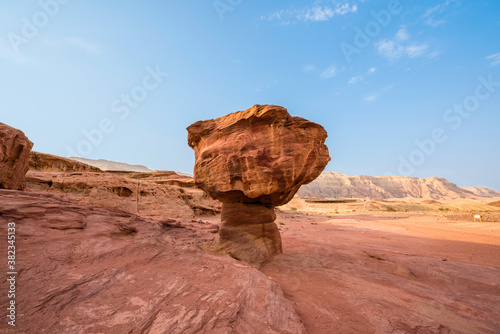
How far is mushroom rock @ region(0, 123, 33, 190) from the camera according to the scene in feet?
23.9

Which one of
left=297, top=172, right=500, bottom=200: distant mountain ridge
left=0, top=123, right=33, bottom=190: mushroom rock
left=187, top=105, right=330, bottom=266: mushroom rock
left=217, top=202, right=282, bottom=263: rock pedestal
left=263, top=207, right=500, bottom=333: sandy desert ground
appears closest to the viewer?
left=263, top=207, right=500, bottom=333: sandy desert ground

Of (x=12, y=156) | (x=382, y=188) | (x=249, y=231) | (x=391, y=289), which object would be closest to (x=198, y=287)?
(x=249, y=231)

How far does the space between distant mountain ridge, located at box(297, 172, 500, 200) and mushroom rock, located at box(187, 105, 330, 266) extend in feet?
300

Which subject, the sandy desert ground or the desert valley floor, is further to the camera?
the sandy desert ground

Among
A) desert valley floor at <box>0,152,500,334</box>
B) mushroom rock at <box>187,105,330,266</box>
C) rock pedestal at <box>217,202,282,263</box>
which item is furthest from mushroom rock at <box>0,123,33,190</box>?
rock pedestal at <box>217,202,282,263</box>

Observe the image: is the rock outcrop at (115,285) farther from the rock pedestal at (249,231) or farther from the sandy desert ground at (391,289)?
the rock pedestal at (249,231)

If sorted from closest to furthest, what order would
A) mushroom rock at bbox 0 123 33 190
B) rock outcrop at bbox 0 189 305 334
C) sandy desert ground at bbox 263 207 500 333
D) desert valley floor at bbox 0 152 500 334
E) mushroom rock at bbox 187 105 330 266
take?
1. rock outcrop at bbox 0 189 305 334
2. desert valley floor at bbox 0 152 500 334
3. sandy desert ground at bbox 263 207 500 333
4. mushroom rock at bbox 187 105 330 266
5. mushroom rock at bbox 0 123 33 190

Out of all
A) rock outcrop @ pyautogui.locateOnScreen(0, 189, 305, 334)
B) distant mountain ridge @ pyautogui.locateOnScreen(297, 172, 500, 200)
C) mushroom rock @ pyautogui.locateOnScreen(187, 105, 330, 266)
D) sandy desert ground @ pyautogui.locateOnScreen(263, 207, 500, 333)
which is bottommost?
sandy desert ground @ pyautogui.locateOnScreen(263, 207, 500, 333)

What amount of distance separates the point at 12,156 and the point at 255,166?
9089mm

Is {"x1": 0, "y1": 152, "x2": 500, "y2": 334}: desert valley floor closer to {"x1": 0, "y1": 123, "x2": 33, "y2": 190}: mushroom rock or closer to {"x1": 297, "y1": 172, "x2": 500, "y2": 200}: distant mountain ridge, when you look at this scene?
{"x1": 0, "y1": 123, "x2": 33, "y2": 190}: mushroom rock

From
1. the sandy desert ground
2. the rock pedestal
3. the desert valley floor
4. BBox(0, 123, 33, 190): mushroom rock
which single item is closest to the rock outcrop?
the desert valley floor

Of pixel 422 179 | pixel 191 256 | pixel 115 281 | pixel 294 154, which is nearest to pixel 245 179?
pixel 294 154

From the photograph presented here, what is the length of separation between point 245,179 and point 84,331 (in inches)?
173

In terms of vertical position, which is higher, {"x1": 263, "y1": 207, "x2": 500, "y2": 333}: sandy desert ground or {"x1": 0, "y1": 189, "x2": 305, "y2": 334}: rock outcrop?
{"x1": 0, "y1": 189, "x2": 305, "y2": 334}: rock outcrop
